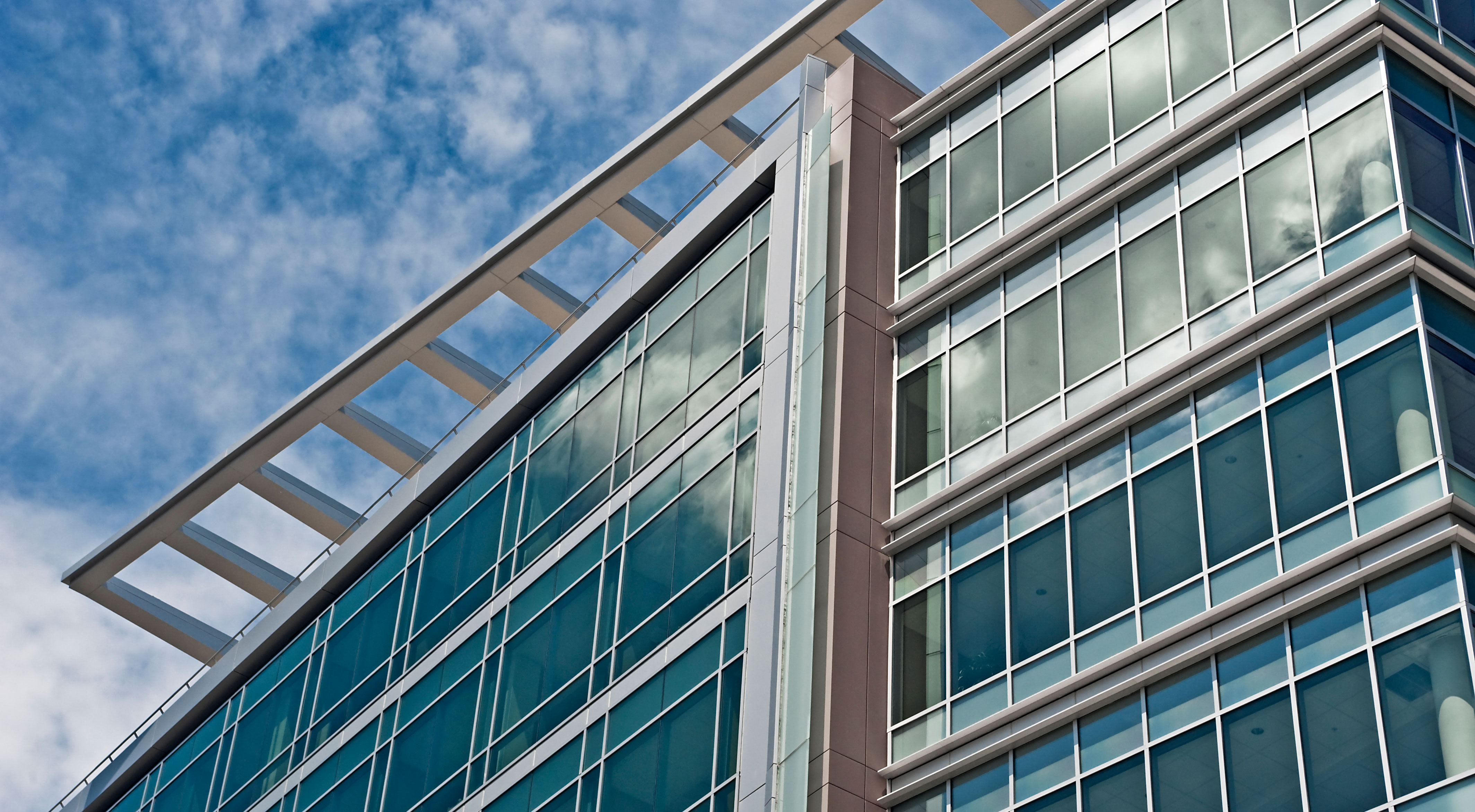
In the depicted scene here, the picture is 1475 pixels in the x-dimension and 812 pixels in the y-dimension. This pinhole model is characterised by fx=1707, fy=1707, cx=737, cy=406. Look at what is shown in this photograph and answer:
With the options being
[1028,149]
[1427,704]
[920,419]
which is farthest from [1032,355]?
[1427,704]

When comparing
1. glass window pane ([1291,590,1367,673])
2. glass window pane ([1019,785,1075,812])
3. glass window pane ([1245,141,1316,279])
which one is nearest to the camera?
glass window pane ([1291,590,1367,673])

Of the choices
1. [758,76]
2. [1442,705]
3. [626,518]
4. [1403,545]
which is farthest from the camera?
[758,76]

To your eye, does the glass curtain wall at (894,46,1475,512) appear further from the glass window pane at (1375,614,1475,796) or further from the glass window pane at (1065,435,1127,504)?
the glass window pane at (1375,614,1475,796)

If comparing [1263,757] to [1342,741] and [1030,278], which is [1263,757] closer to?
[1342,741]

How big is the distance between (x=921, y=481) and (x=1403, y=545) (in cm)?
809

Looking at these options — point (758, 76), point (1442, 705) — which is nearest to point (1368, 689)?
point (1442, 705)

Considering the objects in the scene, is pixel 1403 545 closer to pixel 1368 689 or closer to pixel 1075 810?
pixel 1368 689

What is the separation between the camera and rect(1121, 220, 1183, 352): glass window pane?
75.8 ft

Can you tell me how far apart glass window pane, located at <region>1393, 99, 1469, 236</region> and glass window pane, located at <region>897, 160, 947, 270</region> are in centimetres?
801

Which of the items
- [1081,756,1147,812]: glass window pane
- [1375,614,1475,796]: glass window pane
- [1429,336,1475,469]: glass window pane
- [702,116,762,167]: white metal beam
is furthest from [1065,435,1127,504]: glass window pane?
[702,116,762,167]: white metal beam

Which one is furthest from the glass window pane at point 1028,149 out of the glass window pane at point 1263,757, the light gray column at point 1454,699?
the light gray column at point 1454,699

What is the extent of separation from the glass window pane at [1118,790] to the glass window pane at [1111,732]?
0.17 meters

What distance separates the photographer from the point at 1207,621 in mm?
20125

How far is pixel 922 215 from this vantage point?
2850 cm
